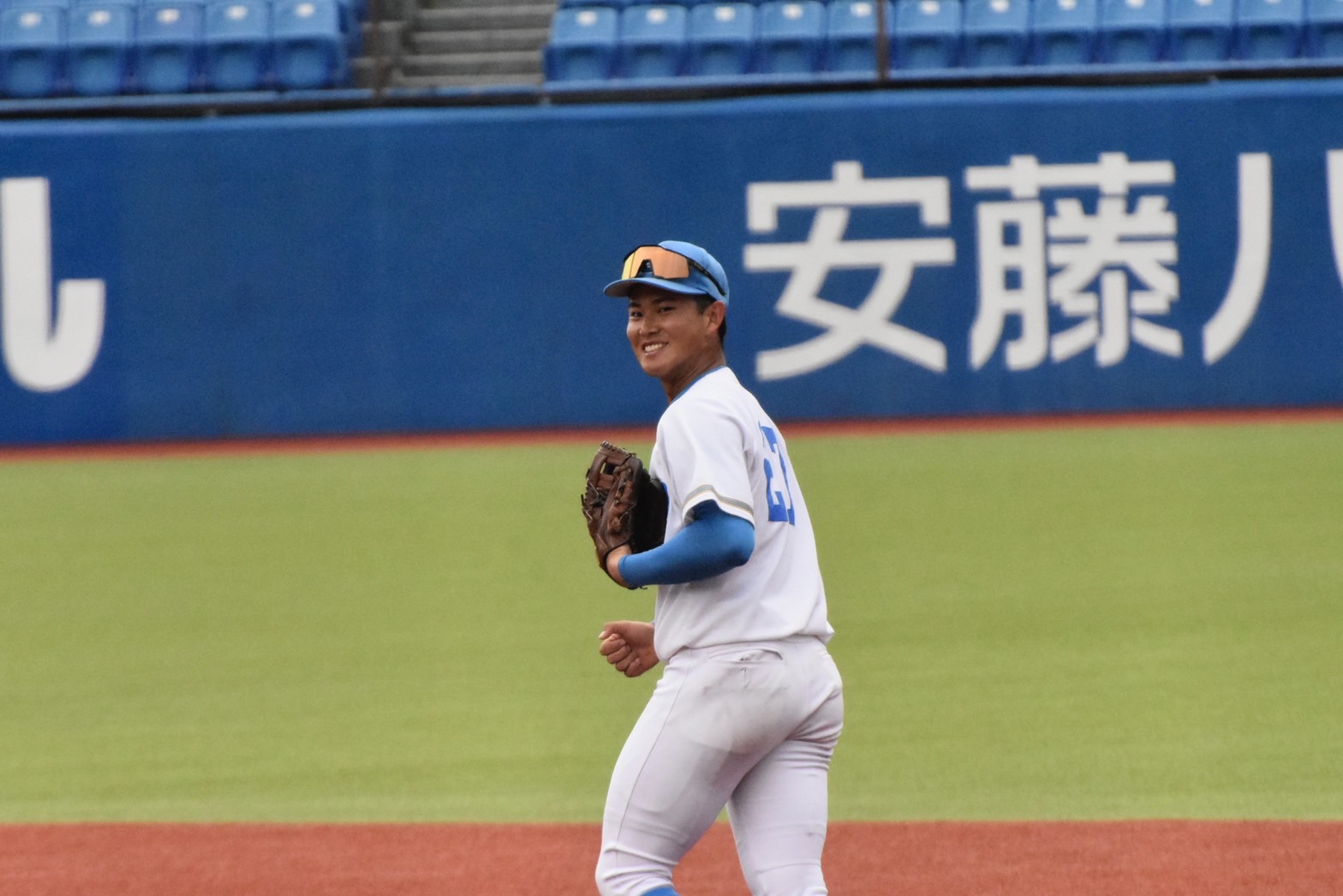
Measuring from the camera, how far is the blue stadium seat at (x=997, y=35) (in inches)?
584

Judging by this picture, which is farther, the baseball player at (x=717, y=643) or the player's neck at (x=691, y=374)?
the player's neck at (x=691, y=374)

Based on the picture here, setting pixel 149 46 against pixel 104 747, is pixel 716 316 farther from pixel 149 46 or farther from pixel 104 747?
pixel 149 46

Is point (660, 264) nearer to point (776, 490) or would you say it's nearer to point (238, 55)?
point (776, 490)


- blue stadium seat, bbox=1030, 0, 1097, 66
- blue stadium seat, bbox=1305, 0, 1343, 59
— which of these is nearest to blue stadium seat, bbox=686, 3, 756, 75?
blue stadium seat, bbox=1030, 0, 1097, 66

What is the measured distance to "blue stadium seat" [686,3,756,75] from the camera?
49.2ft

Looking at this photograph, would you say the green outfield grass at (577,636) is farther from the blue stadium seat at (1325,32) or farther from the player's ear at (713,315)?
the blue stadium seat at (1325,32)

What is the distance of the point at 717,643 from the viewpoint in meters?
3.14

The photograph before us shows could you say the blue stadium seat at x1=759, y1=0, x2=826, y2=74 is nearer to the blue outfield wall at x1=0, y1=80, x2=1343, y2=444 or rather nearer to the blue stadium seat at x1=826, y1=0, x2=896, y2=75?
the blue stadium seat at x1=826, y1=0, x2=896, y2=75

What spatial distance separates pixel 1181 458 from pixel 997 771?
668cm

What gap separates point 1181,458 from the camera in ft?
39.0

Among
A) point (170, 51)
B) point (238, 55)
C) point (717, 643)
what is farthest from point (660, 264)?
point (170, 51)

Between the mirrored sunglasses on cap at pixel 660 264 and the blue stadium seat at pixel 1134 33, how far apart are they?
1244 cm

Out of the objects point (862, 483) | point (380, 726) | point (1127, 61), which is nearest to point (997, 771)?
point (380, 726)

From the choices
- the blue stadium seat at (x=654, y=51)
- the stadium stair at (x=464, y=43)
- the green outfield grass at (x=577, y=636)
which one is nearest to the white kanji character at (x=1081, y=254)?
the green outfield grass at (x=577, y=636)
